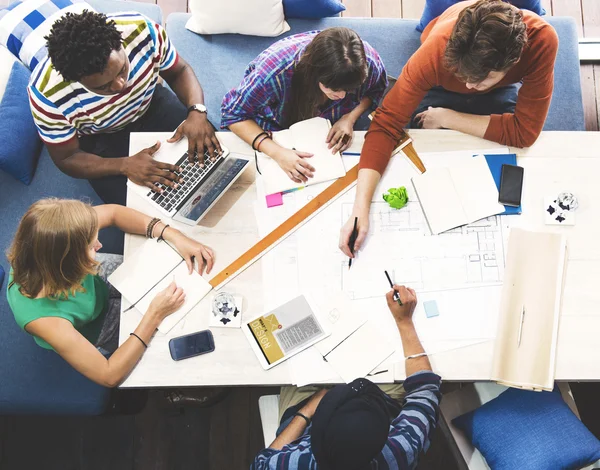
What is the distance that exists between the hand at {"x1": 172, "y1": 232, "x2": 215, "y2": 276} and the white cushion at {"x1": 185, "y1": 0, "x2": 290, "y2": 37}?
103 cm

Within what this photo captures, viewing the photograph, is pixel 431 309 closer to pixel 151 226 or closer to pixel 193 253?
pixel 193 253

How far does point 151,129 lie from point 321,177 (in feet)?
2.53

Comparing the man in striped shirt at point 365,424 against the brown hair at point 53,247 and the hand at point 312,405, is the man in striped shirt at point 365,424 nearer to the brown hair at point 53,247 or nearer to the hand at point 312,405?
the hand at point 312,405

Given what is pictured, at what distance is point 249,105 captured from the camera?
1.84m

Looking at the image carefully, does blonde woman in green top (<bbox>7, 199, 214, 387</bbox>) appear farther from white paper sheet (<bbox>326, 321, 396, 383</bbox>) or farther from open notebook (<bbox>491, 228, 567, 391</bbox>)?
open notebook (<bbox>491, 228, 567, 391</bbox>)

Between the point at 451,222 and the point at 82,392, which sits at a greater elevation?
the point at 451,222

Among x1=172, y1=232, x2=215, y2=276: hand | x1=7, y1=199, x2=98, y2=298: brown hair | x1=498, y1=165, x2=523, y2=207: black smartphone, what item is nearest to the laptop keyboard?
x1=172, y1=232, x2=215, y2=276: hand

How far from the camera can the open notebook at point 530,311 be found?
5.13ft

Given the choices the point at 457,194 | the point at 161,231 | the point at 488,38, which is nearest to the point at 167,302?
the point at 161,231

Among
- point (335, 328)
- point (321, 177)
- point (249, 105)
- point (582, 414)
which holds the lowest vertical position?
point (582, 414)

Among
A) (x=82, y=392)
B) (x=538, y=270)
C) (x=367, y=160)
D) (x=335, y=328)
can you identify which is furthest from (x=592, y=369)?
(x=82, y=392)

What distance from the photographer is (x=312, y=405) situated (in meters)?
1.71

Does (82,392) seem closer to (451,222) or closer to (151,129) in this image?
(151,129)

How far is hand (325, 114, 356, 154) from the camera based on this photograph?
179 cm
